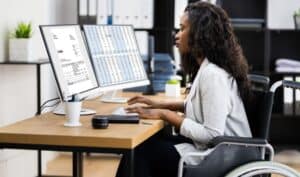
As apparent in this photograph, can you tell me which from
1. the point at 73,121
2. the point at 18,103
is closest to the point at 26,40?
the point at 18,103

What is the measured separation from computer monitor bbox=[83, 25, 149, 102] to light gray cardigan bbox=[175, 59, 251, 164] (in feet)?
2.11

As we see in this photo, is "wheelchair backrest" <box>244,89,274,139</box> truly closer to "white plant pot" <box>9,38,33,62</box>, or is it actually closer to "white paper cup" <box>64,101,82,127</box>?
"white paper cup" <box>64,101,82,127</box>

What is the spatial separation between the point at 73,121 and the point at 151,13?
2524 millimetres

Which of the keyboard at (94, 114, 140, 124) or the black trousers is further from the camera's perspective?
the black trousers

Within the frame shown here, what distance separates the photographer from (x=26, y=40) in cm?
385

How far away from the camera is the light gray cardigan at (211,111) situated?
8.05ft

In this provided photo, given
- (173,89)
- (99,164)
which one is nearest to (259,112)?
(173,89)

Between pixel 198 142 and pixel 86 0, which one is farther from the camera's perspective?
pixel 86 0

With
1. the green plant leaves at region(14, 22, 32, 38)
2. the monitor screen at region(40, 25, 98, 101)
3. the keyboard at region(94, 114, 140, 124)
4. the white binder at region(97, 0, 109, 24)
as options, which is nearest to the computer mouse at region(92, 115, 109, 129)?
the keyboard at region(94, 114, 140, 124)

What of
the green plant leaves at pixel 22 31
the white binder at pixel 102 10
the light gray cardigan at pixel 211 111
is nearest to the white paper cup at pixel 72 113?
→ the light gray cardigan at pixel 211 111

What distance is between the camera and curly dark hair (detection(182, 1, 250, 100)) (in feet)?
8.52

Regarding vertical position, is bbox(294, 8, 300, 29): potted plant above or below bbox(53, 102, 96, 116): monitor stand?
above

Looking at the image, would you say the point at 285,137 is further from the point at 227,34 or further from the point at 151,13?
the point at 227,34

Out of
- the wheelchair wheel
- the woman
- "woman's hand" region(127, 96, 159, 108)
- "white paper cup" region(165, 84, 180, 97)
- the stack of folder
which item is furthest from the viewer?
the stack of folder
